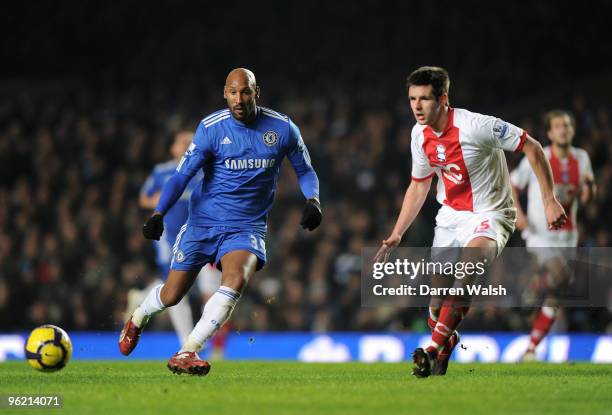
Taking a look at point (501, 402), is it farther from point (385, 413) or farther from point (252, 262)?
point (252, 262)

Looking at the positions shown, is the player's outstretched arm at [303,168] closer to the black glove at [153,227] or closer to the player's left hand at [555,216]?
the black glove at [153,227]

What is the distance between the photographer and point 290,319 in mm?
15930

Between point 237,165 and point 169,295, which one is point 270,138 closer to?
point 237,165

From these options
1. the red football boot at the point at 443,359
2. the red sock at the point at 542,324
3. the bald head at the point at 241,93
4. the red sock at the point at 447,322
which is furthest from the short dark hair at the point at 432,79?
the red sock at the point at 542,324

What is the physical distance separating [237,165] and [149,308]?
1.37 m

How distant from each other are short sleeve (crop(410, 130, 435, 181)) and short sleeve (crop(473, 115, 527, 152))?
50cm

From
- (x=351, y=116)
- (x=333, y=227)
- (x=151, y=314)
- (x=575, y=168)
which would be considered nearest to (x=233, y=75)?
(x=151, y=314)

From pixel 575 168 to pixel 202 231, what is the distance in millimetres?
4923

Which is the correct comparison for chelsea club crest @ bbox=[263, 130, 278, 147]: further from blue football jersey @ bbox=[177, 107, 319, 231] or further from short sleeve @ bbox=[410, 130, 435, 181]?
short sleeve @ bbox=[410, 130, 435, 181]

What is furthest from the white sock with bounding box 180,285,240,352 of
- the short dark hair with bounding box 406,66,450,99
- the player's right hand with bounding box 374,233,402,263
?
the short dark hair with bounding box 406,66,450,99

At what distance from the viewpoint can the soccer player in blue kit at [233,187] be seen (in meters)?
7.91

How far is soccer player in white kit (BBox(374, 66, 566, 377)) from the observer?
25.2 ft

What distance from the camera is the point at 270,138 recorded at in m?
8.10

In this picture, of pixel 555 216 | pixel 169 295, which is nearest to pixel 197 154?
pixel 169 295
